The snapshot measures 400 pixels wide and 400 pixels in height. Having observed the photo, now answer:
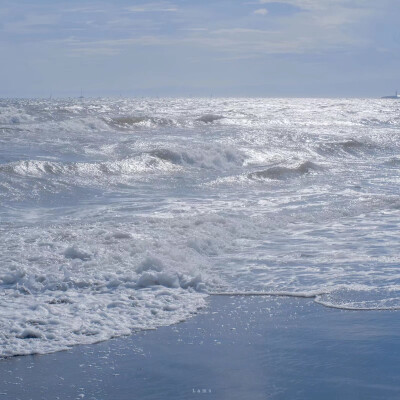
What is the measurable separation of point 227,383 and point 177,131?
1193 inches

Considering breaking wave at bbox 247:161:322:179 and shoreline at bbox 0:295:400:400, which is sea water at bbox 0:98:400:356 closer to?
breaking wave at bbox 247:161:322:179

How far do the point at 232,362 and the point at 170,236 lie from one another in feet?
16.2

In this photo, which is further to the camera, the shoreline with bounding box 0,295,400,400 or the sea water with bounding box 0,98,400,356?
the sea water with bounding box 0,98,400,356

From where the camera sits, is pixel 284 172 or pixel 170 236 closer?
pixel 170 236

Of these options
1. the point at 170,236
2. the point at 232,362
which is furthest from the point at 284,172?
the point at 232,362

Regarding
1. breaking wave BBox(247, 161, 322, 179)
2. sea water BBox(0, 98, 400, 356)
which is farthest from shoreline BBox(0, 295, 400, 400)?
breaking wave BBox(247, 161, 322, 179)

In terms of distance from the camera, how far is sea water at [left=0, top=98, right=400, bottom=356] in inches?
276

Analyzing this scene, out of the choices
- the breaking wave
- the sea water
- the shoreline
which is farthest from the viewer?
the breaking wave

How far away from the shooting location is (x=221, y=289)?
7820mm

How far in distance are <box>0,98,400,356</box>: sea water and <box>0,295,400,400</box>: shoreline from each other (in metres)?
0.31

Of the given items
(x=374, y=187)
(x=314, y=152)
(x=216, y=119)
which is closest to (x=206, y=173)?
(x=374, y=187)

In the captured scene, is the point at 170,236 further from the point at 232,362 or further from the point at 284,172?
the point at 284,172

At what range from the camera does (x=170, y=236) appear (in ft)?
34.2

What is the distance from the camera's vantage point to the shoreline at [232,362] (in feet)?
16.5
